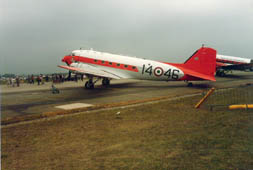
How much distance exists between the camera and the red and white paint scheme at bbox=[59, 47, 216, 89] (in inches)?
870

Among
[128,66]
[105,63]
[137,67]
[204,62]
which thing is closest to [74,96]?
[105,63]

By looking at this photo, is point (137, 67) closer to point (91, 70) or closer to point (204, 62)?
point (91, 70)

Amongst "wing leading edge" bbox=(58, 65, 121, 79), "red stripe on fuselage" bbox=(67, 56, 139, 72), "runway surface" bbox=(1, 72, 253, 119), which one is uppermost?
"red stripe on fuselage" bbox=(67, 56, 139, 72)

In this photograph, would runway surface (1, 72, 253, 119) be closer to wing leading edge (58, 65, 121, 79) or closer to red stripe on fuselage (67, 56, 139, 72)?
wing leading edge (58, 65, 121, 79)

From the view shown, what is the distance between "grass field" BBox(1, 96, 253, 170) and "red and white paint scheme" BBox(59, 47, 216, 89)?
44.0 feet

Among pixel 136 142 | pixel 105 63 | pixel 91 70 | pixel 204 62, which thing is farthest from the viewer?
pixel 105 63

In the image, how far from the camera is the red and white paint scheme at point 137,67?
22.1 metres

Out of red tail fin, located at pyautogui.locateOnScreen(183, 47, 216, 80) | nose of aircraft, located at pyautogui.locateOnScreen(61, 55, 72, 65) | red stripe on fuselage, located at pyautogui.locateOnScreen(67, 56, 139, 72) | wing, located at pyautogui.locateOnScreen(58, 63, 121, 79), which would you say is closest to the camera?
red tail fin, located at pyautogui.locateOnScreen(183, 47, 216, 80)

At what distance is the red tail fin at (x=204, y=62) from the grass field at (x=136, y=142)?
13.9m

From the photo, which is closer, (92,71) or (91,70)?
(92,71)

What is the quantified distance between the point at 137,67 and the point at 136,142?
1812 centimetres

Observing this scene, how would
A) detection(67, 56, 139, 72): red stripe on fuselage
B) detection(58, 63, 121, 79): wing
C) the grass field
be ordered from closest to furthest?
the grass field < detection(58, 63, 121, 79): wing < detection(67, 56, 139, 72): red stripe on fuselage

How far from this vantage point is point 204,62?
2223 cm

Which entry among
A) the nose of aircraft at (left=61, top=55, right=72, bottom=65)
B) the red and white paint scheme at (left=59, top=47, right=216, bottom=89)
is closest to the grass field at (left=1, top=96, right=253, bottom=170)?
the red and white paint scheme at (left=59, top=47, right=216, bottom=89)
